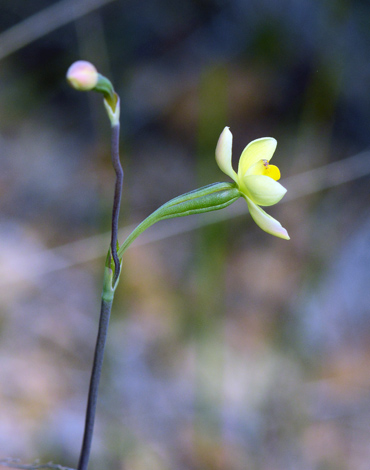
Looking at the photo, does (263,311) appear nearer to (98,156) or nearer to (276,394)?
(276,394)

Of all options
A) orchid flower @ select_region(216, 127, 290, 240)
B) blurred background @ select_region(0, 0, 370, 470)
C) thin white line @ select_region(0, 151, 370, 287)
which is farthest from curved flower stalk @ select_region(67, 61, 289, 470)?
thin white line @ select_region(0, 151, 370, 287)

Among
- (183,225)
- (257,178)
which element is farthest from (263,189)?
(183,225)

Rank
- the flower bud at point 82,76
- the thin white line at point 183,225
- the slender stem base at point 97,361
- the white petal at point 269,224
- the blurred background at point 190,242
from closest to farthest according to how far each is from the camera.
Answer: the flower bud at point 82,76
the slender stem base at point 97,361
the white petal at point 269,224
the blurred background at point 190,242
the thin white line at point 183,225

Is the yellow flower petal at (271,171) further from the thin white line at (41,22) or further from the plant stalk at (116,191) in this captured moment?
the thin white line at (41,22)

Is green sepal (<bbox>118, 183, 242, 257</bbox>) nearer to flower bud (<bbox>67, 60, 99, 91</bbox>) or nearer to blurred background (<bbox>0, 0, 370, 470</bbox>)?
flower bud (<bbox>67, 60, 99, 91</bbox>)

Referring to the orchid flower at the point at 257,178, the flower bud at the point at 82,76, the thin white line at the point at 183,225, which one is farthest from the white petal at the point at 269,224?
the thin white line at the point at 183,225

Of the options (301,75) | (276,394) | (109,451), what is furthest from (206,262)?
(301,75)

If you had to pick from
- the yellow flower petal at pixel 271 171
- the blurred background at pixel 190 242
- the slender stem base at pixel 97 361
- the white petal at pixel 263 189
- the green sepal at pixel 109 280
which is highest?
the blurred background at pixel 190 242
